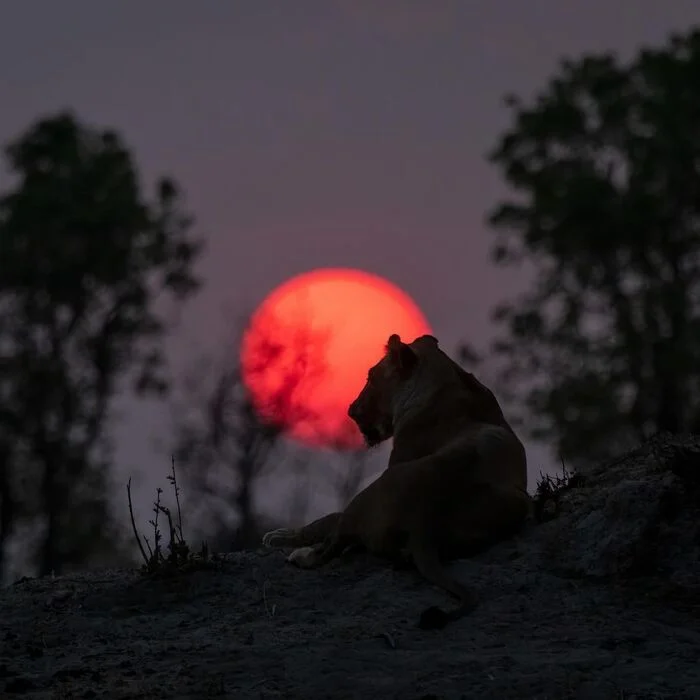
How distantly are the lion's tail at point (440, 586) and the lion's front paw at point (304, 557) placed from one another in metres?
1.03

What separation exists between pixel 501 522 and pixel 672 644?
2.01 meters

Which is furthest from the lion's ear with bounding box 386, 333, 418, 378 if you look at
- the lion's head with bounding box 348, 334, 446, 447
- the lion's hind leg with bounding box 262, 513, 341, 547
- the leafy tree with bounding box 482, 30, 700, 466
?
the leafy tree with bounding box 482, 30, 700, 466

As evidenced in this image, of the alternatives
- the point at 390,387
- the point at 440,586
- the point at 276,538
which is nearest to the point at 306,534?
the point at 276,538

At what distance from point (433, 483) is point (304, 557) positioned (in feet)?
4.09

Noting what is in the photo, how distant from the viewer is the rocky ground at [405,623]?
254 inches

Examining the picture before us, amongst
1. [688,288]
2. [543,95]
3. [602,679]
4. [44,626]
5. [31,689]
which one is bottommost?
[602,679]

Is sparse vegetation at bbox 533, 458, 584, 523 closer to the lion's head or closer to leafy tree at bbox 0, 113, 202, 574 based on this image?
the lion's head

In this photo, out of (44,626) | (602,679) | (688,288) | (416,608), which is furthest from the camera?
(688,288)

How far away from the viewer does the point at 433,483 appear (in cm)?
831

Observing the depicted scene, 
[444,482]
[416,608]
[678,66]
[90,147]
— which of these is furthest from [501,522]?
[90,147]

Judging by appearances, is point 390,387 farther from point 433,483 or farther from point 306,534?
point 433,483

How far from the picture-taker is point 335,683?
6.46m

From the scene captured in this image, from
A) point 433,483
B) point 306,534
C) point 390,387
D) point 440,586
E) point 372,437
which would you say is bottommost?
point 440,586

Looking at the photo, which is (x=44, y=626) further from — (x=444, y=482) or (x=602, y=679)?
(x=602, y=679)
